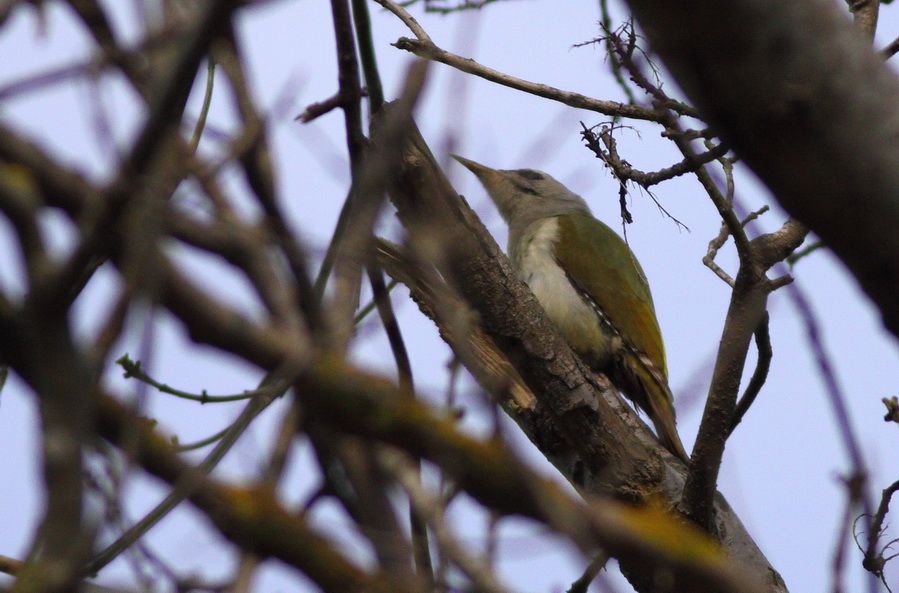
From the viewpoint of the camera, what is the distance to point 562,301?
272 inches

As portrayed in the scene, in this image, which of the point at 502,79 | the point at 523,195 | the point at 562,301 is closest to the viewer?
the point at 502,79

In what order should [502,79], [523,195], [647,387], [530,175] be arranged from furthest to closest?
[530,175]
[523,195]
[647,387]
[502,79]

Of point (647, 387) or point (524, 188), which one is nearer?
point (647, 387)

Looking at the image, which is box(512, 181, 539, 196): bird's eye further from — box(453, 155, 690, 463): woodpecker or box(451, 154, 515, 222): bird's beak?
box(453, 155, 690, 463): woodpecker

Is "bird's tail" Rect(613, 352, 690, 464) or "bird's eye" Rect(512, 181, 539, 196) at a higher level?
"bird's eye" Rect(512, 181, 539, 196)

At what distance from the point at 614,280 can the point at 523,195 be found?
139cm

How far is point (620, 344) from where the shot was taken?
264 inches

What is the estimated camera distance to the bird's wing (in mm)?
6774

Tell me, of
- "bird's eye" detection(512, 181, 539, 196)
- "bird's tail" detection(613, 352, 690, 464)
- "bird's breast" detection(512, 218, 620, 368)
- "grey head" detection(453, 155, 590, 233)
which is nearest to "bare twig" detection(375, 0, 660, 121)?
"bird's tail" detection(613, 352, 690, 464)

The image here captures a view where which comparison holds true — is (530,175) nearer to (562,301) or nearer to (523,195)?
(523,195)

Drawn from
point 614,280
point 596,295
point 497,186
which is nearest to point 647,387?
point 596,295

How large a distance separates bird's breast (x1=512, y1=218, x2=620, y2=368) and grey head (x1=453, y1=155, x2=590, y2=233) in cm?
70

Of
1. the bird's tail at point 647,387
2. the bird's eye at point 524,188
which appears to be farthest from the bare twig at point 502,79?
the bird's eye at point 524,188

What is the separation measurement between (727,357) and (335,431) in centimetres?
219
